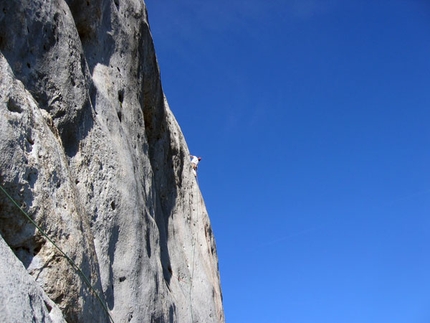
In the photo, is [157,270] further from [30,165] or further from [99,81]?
[30,165]

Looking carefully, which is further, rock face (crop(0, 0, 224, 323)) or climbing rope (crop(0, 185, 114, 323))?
rock face (crop(0, 0, 224, 323))

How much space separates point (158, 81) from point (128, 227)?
414 cm

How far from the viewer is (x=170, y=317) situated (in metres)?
8.27

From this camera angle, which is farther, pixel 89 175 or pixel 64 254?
pixel 89 175

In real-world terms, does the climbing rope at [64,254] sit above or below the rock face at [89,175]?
below

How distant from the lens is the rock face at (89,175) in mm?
4801

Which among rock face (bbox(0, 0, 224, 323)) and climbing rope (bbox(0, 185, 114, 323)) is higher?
rock face (bbox(0, 0, 224, 323))

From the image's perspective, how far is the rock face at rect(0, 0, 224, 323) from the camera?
4.80 m

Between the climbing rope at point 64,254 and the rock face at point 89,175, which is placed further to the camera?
the rock face at point 89,175

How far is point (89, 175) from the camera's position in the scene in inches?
265

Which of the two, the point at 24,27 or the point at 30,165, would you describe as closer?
the point at 30,165

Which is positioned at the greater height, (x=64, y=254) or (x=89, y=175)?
(x=89, y=175)

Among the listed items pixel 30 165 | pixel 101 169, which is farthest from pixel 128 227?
pixel 30 165

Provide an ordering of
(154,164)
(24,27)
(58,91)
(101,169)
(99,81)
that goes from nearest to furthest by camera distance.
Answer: (24,27)
(58,91)
(101,169)
(99,81)
(154,164)
